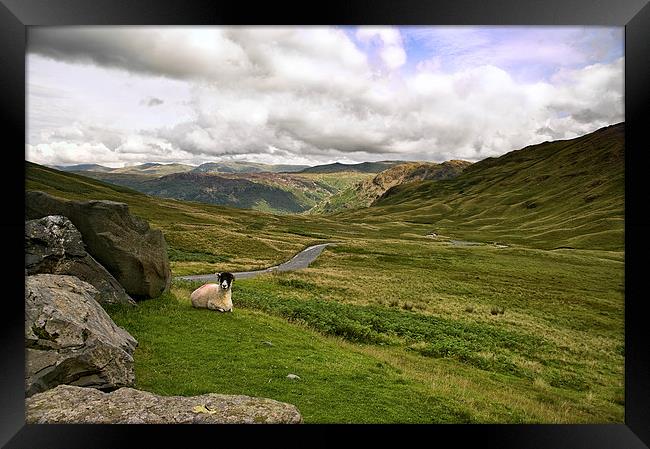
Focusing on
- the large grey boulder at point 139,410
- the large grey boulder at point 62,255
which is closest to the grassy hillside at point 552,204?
the large grey boulder at point 139,410

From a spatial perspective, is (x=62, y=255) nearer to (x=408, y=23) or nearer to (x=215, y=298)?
Result: (x=215, y=298)

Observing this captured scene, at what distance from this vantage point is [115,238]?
38.4 feet

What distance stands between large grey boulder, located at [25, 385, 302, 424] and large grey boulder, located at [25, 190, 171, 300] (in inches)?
220

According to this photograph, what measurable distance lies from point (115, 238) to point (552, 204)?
144897mm

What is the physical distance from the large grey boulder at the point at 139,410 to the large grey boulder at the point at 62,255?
4414mm

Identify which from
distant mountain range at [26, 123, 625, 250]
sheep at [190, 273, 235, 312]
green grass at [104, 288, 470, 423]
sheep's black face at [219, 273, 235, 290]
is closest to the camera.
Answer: green grass at [104, 288, 470, 423]

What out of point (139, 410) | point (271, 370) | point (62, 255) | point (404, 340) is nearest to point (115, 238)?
point (62, 255)

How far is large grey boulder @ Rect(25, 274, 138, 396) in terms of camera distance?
6.78 m

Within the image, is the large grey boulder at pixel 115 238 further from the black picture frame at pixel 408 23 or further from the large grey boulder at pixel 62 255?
the black picture frame at pixel 408 23

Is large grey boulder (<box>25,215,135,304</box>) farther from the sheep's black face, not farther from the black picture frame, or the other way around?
the sheep's black face

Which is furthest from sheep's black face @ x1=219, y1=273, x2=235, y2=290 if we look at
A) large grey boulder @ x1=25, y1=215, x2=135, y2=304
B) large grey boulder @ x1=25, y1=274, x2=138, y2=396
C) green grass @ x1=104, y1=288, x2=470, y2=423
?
large grey boulder @ x1=25, y1=274, x2=138, y2=396

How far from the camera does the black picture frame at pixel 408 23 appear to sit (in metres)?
7.09
